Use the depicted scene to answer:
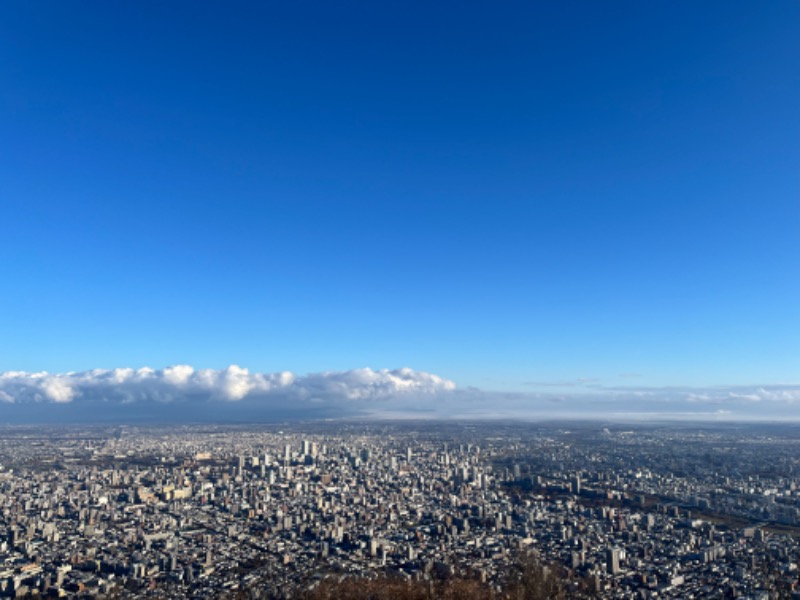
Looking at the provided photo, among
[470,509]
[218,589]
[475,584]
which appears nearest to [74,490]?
[218,589]

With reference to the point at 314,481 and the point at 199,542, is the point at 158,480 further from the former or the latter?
the point at 199,542

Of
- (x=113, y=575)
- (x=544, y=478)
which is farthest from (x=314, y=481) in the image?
(x=113, y=575)

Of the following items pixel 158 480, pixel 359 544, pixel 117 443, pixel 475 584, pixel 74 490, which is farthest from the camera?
pixel 117 443

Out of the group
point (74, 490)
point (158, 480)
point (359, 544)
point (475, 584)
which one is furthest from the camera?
point (158, 480)

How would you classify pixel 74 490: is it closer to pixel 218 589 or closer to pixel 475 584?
pixel 218 589

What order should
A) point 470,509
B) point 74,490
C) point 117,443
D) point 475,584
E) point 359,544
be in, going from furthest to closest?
point 117,443
point 74,490
point 470,509
point 359,544
point 475,584

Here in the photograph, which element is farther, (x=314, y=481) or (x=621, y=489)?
(x=314, y=481)
